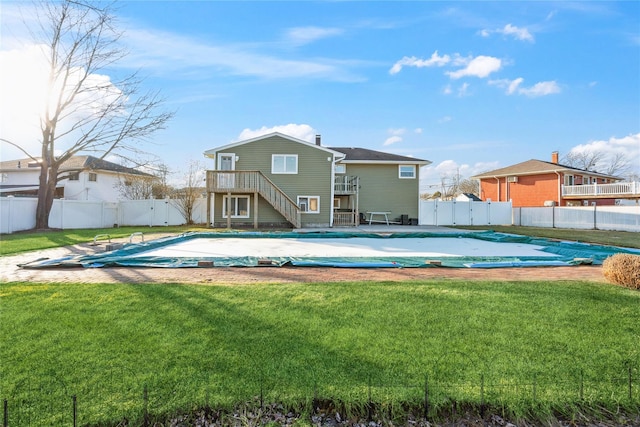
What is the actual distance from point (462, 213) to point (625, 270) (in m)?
19.8

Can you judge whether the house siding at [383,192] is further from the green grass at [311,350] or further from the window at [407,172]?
the green grass at [311,350]

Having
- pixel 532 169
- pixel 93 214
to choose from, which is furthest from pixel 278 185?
pixel 532 169

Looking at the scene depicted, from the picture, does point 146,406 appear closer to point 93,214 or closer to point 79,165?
A: point 93,214

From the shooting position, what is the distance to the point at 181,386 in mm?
2303

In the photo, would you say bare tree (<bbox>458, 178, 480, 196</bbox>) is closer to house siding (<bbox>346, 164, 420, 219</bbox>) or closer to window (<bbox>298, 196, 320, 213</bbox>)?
house siding (<bbox>346, 164, 420, 219</bbox>)

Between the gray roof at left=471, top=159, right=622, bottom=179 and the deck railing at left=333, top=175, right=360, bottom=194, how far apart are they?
18206 millimetres

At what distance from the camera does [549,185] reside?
2881 cm

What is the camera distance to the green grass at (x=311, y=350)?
224 cm

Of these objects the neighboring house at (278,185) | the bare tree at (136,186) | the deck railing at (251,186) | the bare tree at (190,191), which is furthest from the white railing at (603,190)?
the bare tree at (136,186)

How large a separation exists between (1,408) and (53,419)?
1.52 ft

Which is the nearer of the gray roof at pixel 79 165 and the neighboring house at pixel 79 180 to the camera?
the neighboring house at pixel 79 180

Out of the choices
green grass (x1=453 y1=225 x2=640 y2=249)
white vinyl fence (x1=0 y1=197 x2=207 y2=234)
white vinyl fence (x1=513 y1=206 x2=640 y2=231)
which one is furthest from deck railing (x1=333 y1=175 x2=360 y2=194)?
white vinyl fence (x1=513 y1=206 x2=640 y2=231)

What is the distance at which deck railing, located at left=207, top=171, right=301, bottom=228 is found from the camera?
57.6 feet

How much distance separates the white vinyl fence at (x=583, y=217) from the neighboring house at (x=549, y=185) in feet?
18.8
